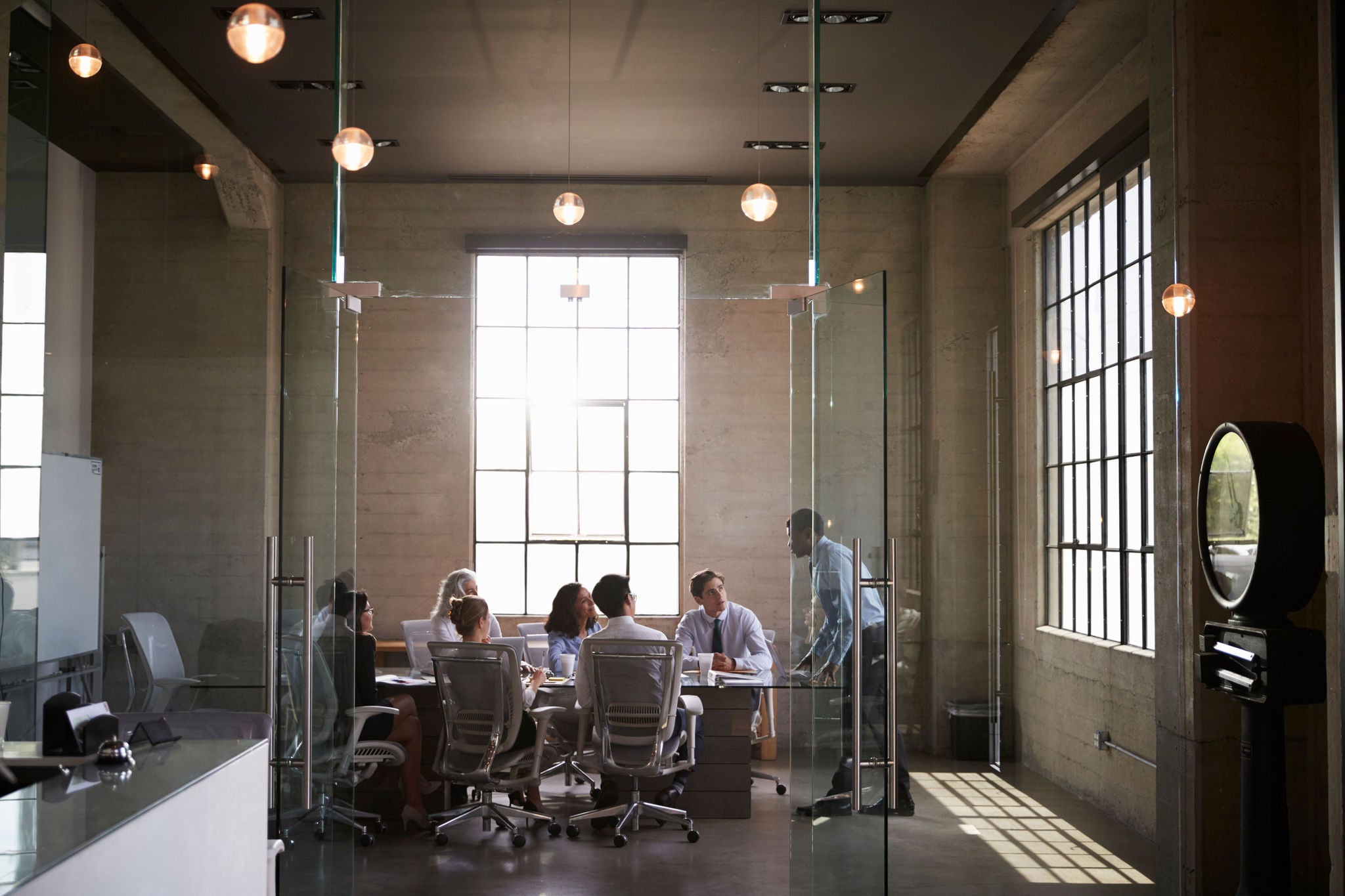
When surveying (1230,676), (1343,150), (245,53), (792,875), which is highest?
(245,53)

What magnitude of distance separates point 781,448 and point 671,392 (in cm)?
105

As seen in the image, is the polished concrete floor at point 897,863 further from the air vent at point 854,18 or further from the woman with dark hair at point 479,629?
the air vent at point 854,18

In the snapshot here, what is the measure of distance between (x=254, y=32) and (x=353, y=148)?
65.8 inches

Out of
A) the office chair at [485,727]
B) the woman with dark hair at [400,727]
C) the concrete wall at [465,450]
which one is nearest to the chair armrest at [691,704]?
the office chair at [485,727]

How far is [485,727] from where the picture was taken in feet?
18.4

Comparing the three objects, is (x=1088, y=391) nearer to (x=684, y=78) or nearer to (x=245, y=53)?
(x=684, y=78)

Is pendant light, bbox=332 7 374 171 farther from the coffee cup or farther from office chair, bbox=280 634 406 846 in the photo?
the coffee cup

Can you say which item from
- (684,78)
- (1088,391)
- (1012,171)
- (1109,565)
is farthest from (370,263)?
(1109,565)

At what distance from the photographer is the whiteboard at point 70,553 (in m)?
3.88

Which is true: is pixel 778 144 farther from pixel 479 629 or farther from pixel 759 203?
pixel 479 629

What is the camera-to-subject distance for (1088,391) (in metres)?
4.54

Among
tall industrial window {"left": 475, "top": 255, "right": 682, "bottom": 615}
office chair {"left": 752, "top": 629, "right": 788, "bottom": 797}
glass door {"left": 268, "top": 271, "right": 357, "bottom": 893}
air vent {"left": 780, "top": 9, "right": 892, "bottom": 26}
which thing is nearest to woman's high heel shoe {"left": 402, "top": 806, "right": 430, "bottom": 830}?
glass door {"left": 268, "top": 271, "right": 357, "bottom": 893}

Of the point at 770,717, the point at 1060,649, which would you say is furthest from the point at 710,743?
the point at 1060,649

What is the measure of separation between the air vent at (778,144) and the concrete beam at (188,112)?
1911mm
